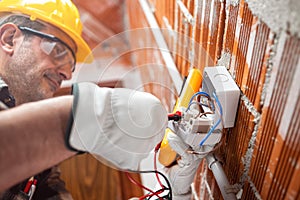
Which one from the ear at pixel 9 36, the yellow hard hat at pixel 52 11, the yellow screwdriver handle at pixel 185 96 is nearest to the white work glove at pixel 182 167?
the yellow screwdriver handle at pixel 185 96

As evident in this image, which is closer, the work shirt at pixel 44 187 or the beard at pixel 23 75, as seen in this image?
the work shirt at pixel 44 187

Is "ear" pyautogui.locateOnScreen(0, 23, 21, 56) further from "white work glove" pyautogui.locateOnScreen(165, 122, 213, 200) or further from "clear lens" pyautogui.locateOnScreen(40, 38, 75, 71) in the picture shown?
"white work glove" pyautogui.locateOnScreen(165, 122, 213, 200)

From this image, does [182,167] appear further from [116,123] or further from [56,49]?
[56,49]

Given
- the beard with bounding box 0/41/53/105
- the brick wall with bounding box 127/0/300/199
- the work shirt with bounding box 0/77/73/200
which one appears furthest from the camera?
the beard with bounding box 0/41/53/105

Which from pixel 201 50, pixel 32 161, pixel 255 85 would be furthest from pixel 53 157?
pixel 201 50

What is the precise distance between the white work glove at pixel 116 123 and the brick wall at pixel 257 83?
0.19m

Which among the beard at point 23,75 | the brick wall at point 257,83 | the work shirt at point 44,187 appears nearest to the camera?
the brick wall at point 257,83

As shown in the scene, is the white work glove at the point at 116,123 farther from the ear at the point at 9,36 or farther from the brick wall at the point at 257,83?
the ear at the point at 9,36

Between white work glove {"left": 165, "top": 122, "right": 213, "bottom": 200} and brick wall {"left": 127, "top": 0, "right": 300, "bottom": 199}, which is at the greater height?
brick wall {"left": 127, "top": 0, "right": 300, "bottom": 199}

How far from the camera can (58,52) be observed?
3.96 ft

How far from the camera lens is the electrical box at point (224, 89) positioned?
29.1 inches

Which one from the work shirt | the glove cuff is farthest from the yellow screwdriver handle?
the work shirt

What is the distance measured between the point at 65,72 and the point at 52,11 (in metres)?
0.22

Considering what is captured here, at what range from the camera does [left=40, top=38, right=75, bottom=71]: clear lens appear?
1166 mm
